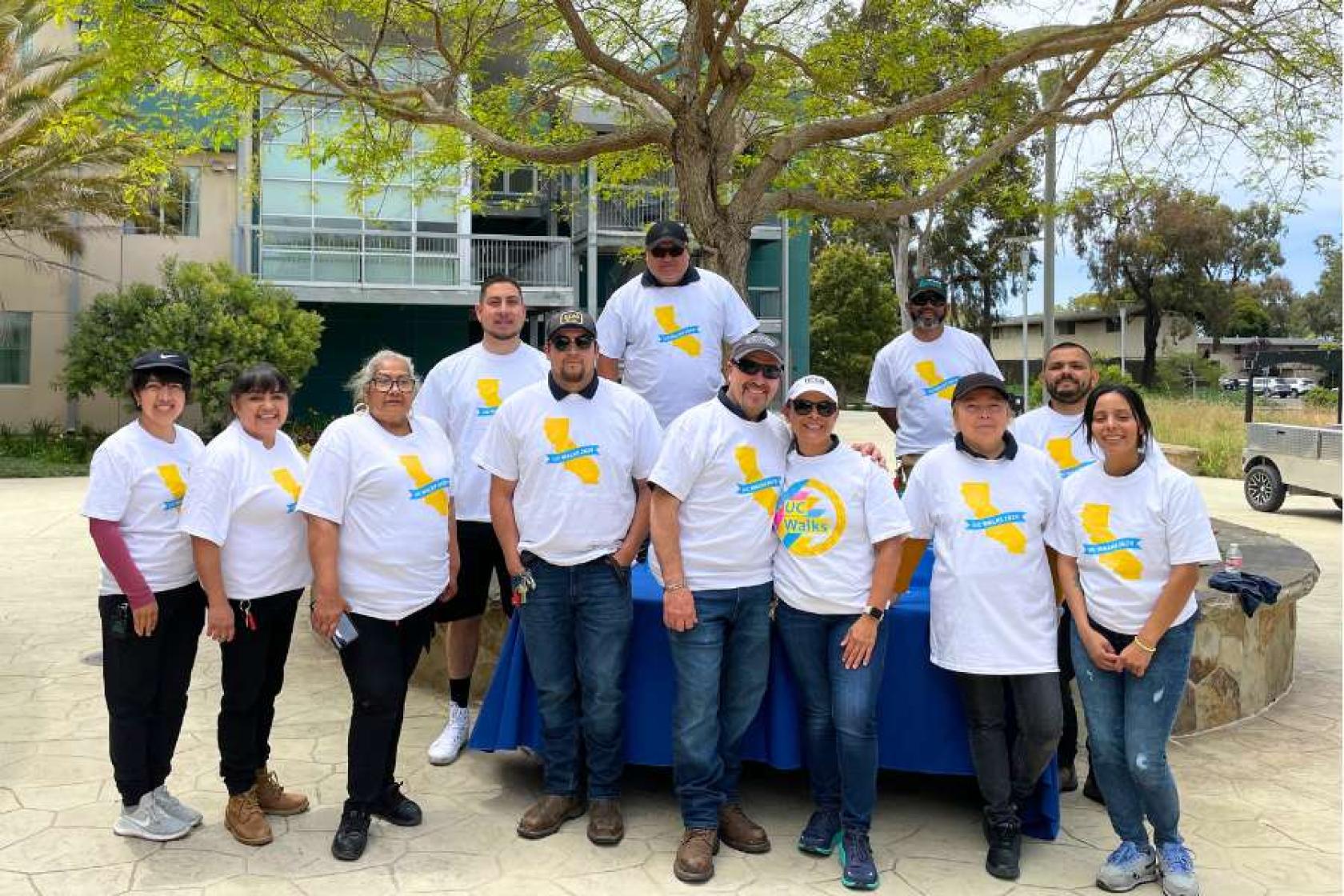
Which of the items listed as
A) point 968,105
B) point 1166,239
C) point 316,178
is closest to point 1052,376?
point 968,105

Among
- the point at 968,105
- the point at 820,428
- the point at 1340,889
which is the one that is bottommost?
the point at 1340,889

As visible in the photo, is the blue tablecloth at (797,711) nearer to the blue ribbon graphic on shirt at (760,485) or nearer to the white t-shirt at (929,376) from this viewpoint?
the blue ribbon graphic on shirt at (760,485)

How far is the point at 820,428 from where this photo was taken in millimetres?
3686

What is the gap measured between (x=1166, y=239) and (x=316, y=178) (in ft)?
125

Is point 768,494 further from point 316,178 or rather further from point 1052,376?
point 316,178

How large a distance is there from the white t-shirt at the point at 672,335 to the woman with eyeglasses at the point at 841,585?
1.24 metres

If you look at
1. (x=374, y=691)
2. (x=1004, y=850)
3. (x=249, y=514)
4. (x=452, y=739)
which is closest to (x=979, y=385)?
(x=1004, y=850)

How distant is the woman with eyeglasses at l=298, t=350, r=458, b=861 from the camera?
12.0ft

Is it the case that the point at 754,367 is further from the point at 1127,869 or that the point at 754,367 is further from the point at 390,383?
the point at 1127,869

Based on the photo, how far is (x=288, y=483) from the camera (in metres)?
3.84

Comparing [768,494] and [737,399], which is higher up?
[737,399]

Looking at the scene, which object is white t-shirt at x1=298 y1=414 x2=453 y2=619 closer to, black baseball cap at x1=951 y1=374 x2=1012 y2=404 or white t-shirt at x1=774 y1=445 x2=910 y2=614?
white t-shirt at x1=774 y1=445 x2=910 y2=614

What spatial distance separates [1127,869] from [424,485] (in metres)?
2.71

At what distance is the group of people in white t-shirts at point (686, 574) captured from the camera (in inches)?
141
